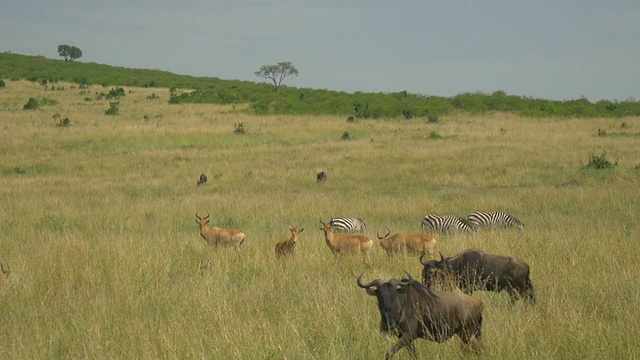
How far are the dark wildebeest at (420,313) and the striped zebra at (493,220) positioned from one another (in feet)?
29.8

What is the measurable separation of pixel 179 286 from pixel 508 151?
2390 centimetres

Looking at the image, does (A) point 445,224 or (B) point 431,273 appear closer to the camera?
(B) point 431,273

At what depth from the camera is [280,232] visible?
14.0 meters

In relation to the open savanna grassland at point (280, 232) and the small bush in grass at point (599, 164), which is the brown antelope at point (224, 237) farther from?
the small bush in grass at point (599, 164)

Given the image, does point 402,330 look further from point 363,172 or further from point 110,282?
point 363,172

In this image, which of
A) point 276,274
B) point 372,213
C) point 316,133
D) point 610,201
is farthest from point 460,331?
point 316,133

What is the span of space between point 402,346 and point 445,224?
371 inches

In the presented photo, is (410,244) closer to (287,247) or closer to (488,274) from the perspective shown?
(287,247)

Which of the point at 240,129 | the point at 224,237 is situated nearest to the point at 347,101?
the point at 240,129

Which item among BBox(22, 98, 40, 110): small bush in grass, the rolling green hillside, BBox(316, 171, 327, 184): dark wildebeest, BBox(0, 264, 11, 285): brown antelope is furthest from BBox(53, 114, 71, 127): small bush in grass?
BBox(0, 264, 11, 285): brown antelope

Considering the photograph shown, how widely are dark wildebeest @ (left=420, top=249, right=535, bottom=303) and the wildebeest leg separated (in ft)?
6.05

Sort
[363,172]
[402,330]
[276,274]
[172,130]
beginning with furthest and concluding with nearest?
[172,130]
[363,172]
[276,274]
[402,330]

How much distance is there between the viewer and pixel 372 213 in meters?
17.3

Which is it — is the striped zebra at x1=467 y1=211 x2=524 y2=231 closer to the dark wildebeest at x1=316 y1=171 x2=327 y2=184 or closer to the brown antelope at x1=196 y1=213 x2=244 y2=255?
the brown antelope at x1=196 y1=213 x2=244 y2=255
